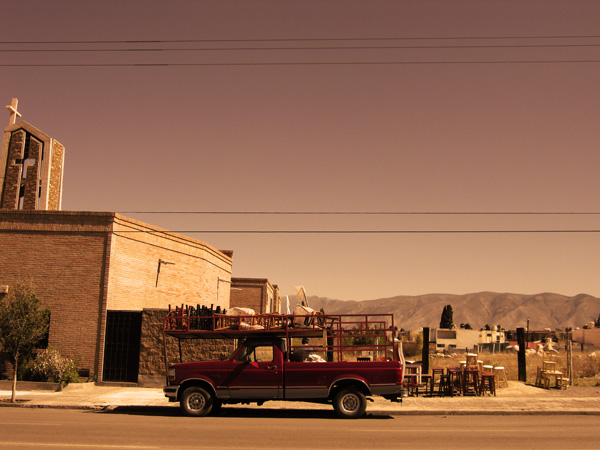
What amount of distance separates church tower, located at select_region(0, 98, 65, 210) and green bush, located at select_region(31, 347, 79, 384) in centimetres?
1047

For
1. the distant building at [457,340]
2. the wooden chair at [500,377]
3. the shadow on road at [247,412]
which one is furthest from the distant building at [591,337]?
the shadow on road at [247,412]

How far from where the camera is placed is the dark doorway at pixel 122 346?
2214cm

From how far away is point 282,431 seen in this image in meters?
12.6

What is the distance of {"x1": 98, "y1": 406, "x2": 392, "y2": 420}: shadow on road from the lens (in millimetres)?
15562

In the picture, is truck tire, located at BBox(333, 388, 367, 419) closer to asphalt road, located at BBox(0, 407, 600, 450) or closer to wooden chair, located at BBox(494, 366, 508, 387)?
asphalt road, located at BBox(0, 407, 600, 450)

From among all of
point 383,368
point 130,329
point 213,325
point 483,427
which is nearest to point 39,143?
point 130,329

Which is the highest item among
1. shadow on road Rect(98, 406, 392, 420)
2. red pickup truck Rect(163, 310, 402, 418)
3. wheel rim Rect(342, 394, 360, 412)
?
red pickup truck Rect(163, 310, 402, 418)

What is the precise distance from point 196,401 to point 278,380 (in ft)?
7.45

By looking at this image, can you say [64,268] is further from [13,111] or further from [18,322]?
[13,111]

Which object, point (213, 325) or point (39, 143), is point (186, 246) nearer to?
point (39, 143)

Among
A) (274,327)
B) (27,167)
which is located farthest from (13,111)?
(274,327)

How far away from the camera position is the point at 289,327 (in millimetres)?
16266

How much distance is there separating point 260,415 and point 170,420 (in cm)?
256

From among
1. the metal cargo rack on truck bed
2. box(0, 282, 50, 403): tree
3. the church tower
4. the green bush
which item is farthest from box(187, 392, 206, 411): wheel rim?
the church tower
